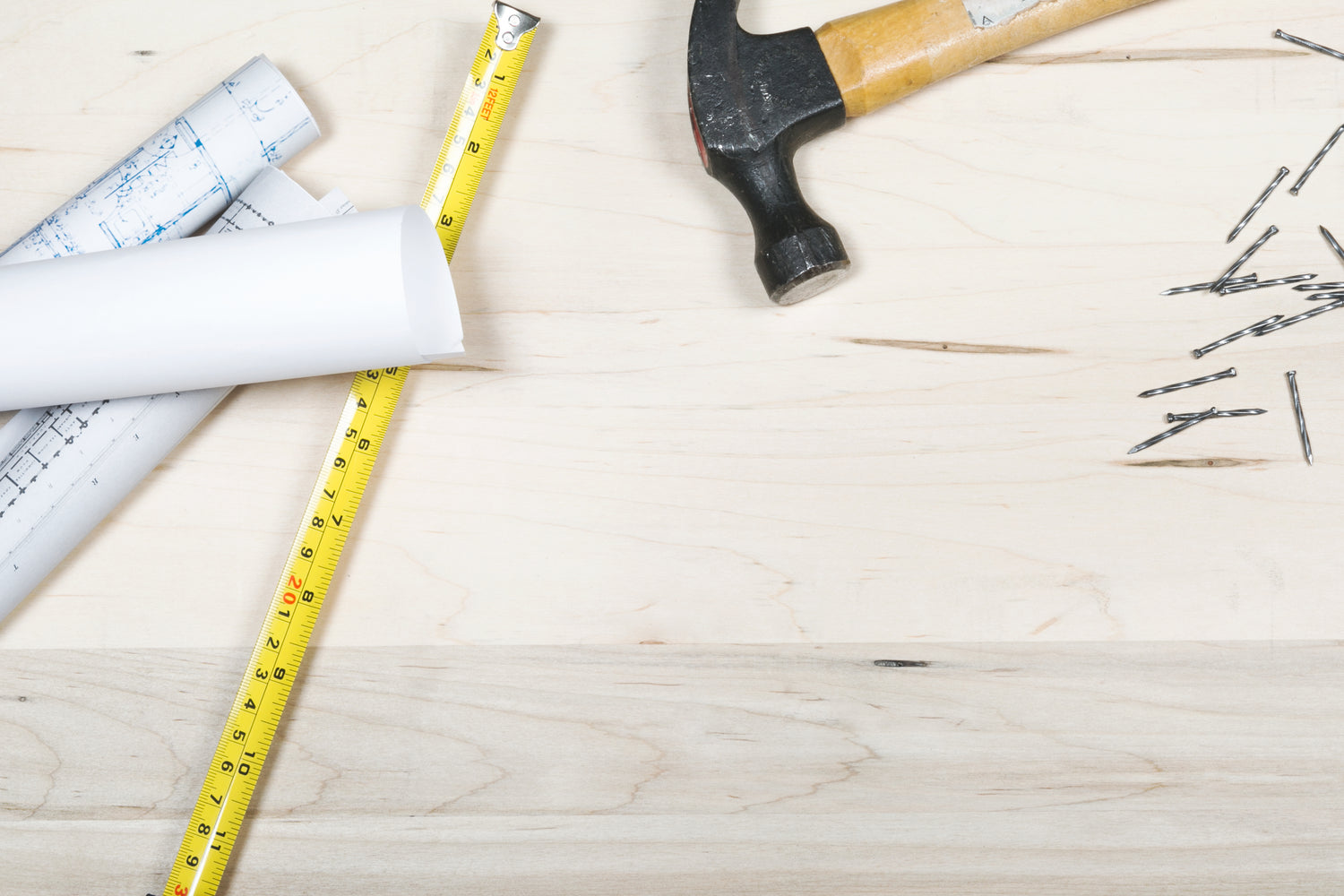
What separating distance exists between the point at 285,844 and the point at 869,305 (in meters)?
0.85

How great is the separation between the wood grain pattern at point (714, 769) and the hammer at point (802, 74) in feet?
1.43

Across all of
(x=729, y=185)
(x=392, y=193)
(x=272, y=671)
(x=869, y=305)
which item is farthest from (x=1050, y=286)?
(x=272, y=671)

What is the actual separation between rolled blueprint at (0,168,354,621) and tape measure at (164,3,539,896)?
0.15 metres

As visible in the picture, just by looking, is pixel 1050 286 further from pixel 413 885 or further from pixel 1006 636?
pixel 413 885

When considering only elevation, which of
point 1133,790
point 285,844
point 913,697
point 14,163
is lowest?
point 1133,790

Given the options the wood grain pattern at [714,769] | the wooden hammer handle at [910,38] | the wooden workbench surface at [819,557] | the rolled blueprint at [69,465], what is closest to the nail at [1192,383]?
the wooden workbench surface at [819,557]

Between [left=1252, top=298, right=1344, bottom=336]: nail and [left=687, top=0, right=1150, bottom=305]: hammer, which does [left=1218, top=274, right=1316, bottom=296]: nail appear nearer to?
[left=1252, top=298, right=1344, bottom=336]: nail

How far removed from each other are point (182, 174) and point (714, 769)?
848 mm

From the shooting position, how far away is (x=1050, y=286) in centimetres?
100

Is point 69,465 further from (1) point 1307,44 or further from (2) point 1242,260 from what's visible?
(1) point 1307,44

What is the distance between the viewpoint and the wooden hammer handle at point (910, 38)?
0.92 metres

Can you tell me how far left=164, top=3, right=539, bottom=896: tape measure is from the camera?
0.95 meters

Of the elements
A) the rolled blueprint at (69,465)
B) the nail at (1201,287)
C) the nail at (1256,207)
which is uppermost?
the rolled blueprint at (69,465)

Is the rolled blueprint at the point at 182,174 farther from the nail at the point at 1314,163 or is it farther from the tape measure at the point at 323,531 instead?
the nail at the point at 1314,163
